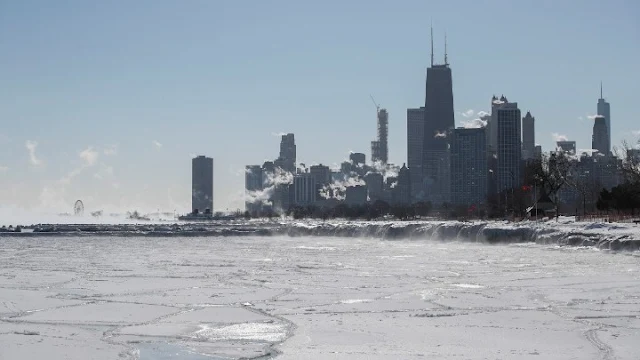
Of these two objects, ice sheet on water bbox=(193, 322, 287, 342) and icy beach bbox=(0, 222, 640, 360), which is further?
ice sheet on water bbox=(193, 322, 287, 342)

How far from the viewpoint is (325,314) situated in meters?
21.0

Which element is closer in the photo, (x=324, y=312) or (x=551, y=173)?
(x=324, y=312)

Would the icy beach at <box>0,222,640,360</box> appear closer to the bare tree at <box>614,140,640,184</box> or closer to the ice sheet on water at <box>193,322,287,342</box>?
the ice sheet on water at <box>193,322,287,342</box>

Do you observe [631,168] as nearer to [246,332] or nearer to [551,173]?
[551,173]

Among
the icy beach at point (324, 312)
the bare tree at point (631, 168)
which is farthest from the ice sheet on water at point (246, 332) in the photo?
the bare tree at point (631, 168)

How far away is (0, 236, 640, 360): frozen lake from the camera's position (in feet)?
52.5

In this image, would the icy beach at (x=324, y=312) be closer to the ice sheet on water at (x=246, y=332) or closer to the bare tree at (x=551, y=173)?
the ice sheet on water at (x=246, y=332)

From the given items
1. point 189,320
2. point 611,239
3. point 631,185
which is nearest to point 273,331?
point 189,320

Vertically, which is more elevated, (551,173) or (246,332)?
(551,173)

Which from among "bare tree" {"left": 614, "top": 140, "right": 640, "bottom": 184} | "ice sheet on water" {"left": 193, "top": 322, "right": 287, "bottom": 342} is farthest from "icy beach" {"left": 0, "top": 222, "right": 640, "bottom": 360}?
"bare tree" {"left": 614, "top": 140, "right": 640, "bottom": 184}

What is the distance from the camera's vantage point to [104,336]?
17.5 metres

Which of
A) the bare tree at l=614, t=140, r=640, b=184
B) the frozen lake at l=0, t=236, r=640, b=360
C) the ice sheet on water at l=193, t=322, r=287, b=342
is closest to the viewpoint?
the frozen lake at l=0, t=236, r=640, b=360

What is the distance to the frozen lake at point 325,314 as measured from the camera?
16.0 metres

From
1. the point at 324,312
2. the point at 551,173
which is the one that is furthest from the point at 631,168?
the point at 324,312
